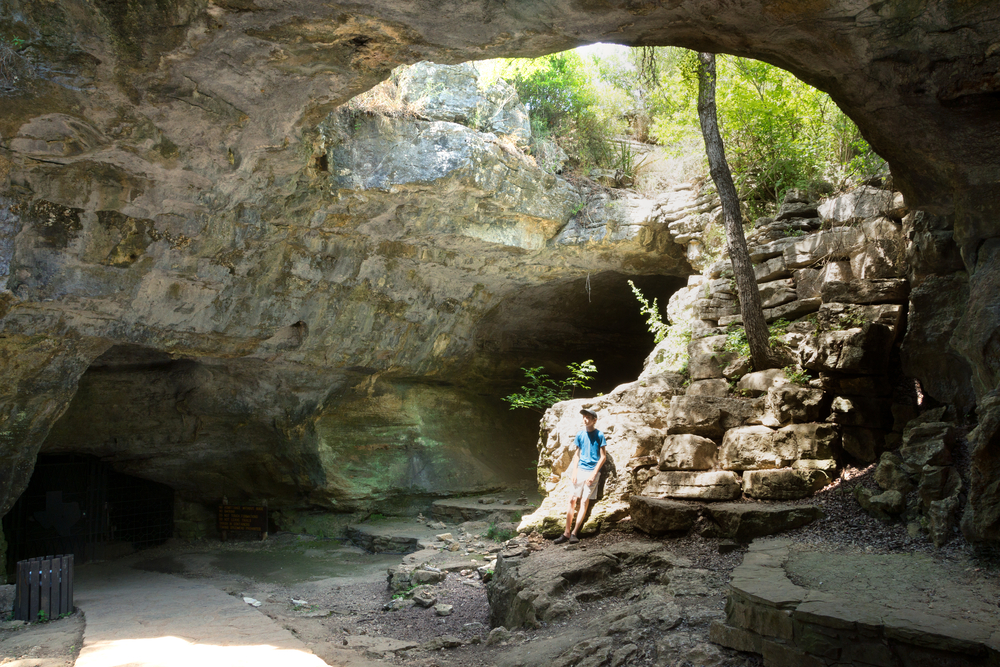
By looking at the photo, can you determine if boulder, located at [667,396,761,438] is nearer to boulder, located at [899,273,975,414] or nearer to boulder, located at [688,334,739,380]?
boulder, located at [688,334,739,380]

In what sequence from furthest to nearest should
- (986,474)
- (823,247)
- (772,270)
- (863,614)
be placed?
(772,270), (823,247), (986,474), (863,614)

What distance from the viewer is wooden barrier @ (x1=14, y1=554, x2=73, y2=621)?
649 centimetres

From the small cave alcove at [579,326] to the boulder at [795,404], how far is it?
6.09 metres

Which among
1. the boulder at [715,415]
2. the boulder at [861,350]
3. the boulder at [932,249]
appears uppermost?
the boulder at [932,249]

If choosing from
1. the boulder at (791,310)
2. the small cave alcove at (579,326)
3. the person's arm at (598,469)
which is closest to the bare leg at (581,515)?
the person's arm at (598,469)

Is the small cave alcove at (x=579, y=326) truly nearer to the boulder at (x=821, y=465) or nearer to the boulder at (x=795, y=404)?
the boulder at (x=795, y=404)

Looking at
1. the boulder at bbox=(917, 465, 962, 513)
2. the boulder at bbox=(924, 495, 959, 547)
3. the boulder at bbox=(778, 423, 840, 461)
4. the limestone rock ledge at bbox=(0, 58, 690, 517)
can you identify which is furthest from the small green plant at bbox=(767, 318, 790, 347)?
the limestone rock ledge at bbox=(0, 58, 690, 517)

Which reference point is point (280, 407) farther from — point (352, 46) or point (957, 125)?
point (957, 125)

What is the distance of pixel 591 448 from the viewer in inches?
266

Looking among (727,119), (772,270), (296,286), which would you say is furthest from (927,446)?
(296,286)

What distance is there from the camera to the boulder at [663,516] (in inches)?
241

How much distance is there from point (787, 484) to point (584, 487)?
6.33 feet

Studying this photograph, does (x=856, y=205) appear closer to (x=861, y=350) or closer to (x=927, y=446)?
(x=861, y=350)

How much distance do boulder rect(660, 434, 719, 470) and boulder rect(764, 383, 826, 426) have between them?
28.5 inches
